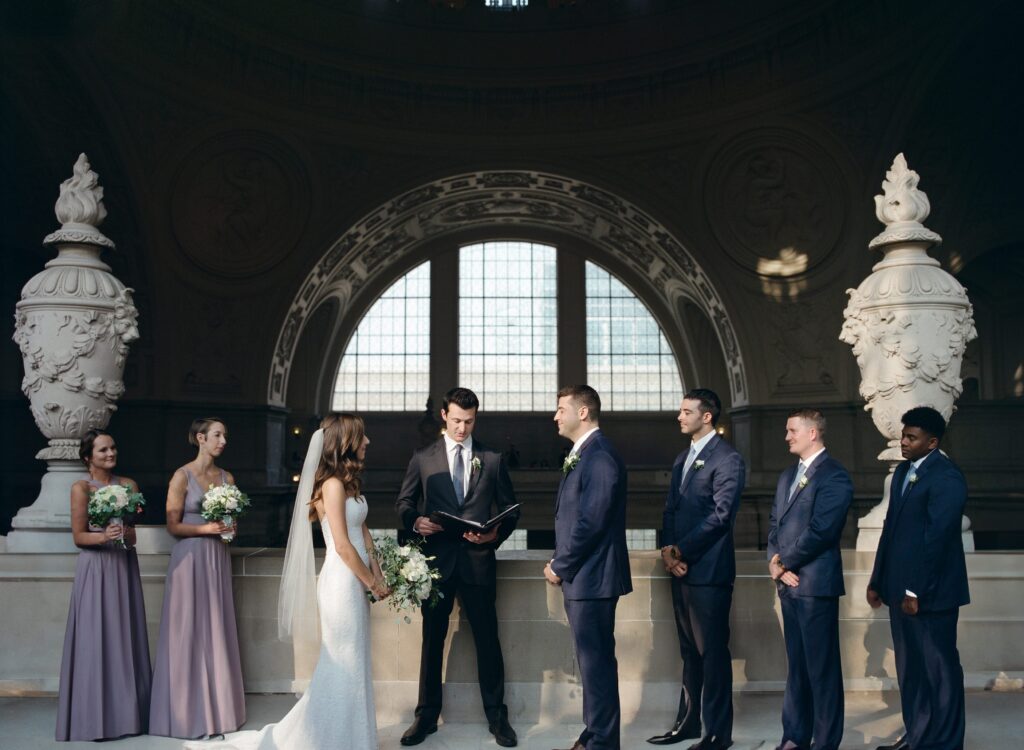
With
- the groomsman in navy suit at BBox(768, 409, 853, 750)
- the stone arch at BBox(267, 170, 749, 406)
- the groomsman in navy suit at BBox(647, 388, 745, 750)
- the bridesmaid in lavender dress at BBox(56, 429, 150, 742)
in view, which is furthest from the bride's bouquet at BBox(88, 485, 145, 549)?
the stone arch at BBox(267, 170, 749, 406)

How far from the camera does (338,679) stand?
4844 millimetres

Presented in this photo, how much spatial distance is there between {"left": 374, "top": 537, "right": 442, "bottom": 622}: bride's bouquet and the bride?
0.30 ft

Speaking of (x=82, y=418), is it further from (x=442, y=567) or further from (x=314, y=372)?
(x=314, y=372)

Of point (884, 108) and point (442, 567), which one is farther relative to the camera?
point (884, 108)

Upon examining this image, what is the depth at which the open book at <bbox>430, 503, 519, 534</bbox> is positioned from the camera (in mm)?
5234

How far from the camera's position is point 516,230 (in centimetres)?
2278

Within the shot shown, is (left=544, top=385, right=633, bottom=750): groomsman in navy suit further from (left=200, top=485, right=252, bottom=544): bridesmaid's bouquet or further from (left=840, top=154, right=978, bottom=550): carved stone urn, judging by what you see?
(left=840, top=154, right=978, bottom=550): carved stone urn

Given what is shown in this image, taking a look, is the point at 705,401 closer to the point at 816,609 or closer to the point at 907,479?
the point at 907,479

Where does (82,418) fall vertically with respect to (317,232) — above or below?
below

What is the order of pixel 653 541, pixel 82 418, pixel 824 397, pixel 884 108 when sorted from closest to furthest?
pixel 82 418, pixel 653 541, pixel 884 108, pixel 824 397

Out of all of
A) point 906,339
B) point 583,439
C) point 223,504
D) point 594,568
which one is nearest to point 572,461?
point 583,439

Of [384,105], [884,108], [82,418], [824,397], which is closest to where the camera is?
[82,418]

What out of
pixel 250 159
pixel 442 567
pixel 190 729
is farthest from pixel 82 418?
pixel 250 159

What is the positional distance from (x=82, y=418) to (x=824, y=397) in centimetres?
1343
